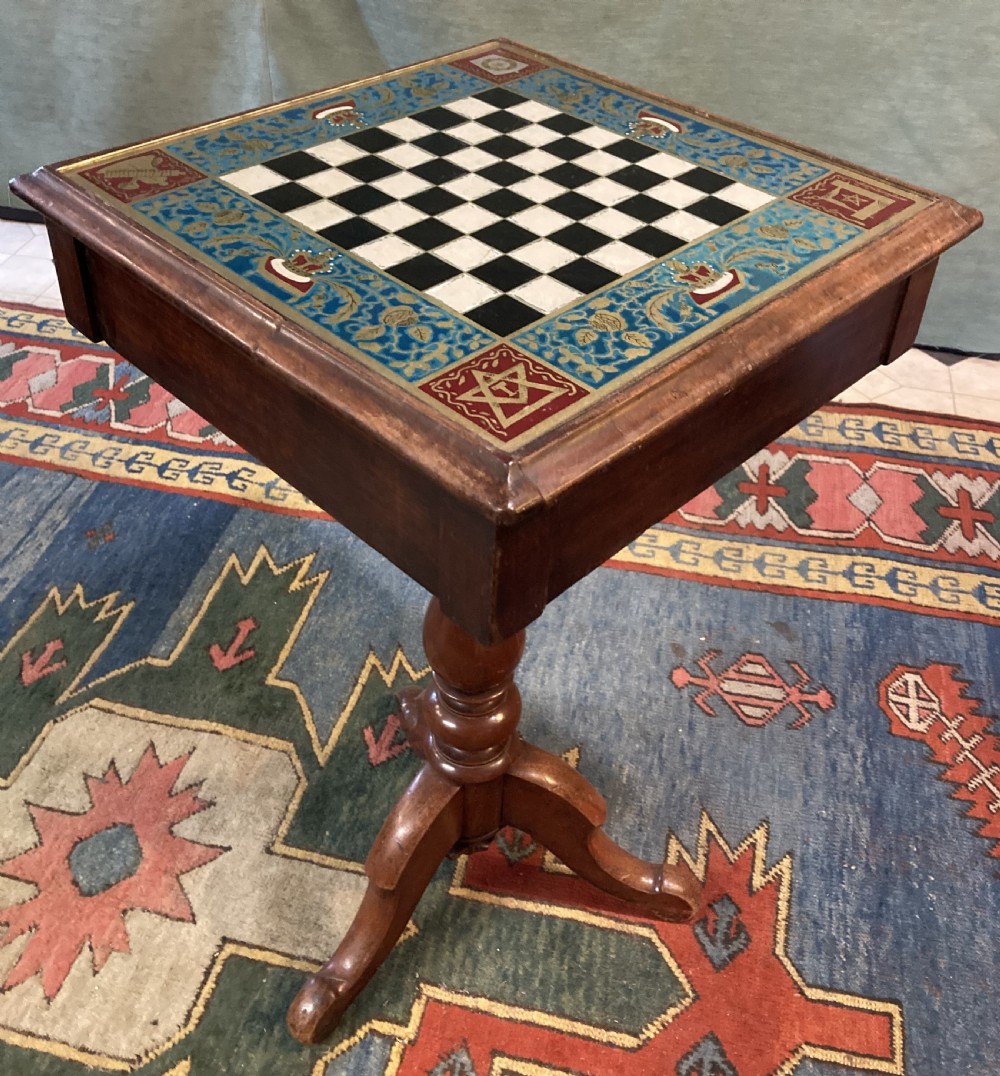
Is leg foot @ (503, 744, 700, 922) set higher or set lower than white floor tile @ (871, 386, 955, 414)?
higher

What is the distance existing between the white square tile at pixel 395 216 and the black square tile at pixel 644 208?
0.68 ft

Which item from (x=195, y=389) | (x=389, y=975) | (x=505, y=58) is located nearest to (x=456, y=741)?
(x=389, y=975)

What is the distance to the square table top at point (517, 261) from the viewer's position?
30.9 inches

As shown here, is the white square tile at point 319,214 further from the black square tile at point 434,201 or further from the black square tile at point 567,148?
the black square tile at point 567,148

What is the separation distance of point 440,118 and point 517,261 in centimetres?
38

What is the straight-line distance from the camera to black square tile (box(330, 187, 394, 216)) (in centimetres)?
103

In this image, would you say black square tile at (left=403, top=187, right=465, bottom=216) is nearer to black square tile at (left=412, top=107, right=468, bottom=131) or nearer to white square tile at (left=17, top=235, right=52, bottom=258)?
black square tile at (left=412, top=107, right=468, bottom=131)

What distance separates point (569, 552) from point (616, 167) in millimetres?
531

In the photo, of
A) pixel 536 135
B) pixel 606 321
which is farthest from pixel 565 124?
pixel 606 321

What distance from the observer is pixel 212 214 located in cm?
100

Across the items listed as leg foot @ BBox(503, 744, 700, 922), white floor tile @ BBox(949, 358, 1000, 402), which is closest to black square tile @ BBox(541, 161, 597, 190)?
leg foot @ BBox(503, 744, 700, 922)

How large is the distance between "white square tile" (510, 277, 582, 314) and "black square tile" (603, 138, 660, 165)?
1.00 feet

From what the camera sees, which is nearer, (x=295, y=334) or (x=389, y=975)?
(x=295, y=334)

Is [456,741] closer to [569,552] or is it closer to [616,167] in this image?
[569,552]
